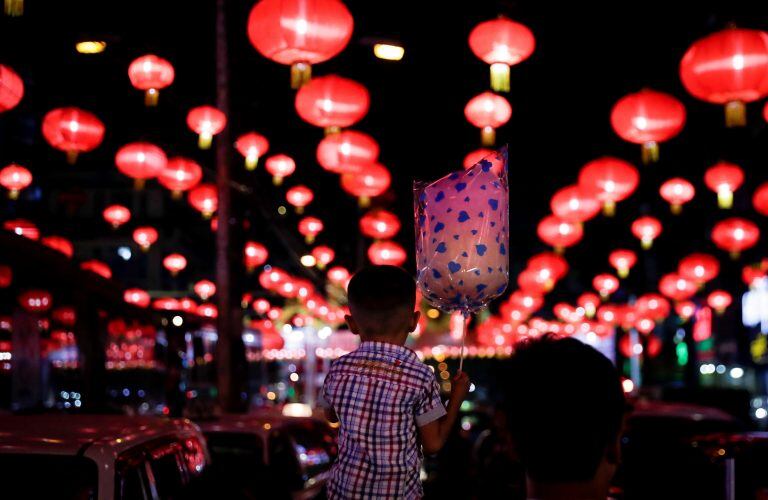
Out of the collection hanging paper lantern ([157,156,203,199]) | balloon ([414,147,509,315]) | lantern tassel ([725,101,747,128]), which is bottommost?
balloon ([414,147,509,315])

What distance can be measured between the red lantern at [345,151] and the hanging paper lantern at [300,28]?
4.14 metres

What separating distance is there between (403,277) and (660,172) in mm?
34141

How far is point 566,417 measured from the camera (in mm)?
2492

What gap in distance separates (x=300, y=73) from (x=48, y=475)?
16.8 feet

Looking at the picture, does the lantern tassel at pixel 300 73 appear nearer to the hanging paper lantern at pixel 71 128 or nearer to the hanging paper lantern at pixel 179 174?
the hanging paper lantern at pixel 71 128

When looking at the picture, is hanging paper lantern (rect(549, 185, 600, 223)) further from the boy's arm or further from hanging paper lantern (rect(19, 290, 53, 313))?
the boy's arm

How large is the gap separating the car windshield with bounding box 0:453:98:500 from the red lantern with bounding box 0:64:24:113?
216 inches

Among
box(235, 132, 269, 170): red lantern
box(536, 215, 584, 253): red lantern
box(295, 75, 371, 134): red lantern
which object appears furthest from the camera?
box(536, 215, 584, 253): red lantern

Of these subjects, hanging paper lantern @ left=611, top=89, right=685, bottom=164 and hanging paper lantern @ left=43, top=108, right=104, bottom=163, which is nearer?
hanging paper lantern @ left=611, top=89, right=685, bottom=164

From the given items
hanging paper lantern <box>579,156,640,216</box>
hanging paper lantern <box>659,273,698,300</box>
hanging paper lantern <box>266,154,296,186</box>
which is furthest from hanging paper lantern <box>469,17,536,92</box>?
hanging paper lantern <box>659,273,698,300</box>

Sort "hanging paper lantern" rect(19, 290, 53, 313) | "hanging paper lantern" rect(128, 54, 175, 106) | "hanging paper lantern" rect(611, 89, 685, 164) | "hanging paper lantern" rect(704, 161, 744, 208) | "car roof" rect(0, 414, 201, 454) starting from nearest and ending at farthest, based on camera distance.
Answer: "car roof" rect(0, 414, 201, 454) → "hanging paper lantern" rect(611, 89, 685, 164) → "hanging paper lantern" rect(128, 54, 175, 106) → "hanging paper lantern" rect(704, 161, 744, 208) → "hanging paper lantern" rect(19, 290, 53, 313)

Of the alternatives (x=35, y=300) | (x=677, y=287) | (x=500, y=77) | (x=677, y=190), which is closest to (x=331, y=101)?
(x=500, y=77)

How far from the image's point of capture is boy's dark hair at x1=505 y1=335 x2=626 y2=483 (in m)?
2.49

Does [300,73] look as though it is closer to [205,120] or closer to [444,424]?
[205,120]
